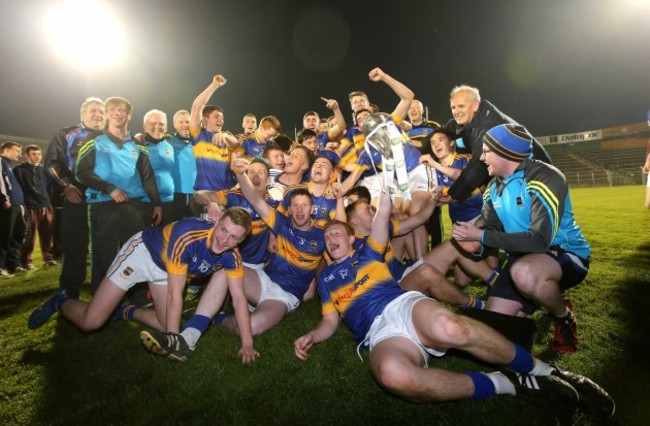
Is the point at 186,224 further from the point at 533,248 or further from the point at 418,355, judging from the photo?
the point at 533,248

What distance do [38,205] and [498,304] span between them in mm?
9568

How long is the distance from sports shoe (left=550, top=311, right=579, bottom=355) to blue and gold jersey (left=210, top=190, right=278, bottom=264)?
123 inches

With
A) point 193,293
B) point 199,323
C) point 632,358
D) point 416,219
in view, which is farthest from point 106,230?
point 632,358

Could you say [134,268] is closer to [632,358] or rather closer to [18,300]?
[18,300]

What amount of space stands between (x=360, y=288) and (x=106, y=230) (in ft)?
11.0

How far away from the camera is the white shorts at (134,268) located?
12.3 feet

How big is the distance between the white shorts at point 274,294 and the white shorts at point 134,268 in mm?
1051

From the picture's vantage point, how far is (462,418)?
7.47 feet

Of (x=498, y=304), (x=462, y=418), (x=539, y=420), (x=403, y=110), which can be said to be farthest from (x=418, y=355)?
(x=403, y=110)

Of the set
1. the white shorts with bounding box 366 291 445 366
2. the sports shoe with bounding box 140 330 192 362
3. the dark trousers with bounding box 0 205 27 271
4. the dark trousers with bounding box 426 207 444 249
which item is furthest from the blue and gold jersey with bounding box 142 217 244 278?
the dark trousers with bounding box 0 205 27 271

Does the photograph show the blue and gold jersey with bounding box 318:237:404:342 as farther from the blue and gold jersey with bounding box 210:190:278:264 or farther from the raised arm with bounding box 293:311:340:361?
the blue and gold jersey with bounding box 210:190:278:264

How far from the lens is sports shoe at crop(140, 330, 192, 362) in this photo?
9.21 feet

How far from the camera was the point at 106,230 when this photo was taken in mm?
4523

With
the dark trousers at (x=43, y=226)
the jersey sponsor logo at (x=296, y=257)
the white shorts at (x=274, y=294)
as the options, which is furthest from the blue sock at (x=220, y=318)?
the dark trousers at (x=43, y=226)
